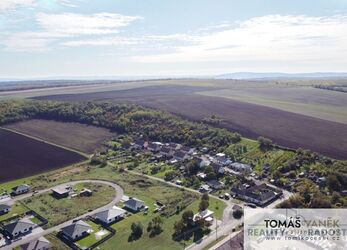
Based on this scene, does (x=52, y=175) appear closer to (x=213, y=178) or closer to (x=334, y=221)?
(x=213, y=178)

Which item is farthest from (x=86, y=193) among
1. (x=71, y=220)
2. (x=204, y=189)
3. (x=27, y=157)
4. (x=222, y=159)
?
(x=222, y=159)

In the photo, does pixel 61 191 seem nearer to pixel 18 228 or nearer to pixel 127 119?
pixel 18 228

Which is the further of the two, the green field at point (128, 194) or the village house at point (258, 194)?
the village house at point (258, 194)

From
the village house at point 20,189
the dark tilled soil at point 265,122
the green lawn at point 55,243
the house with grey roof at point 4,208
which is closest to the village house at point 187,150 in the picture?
the dark tilled soil at point 265,122

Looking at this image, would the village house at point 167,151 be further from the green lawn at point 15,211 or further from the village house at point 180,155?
the green lawn at point 15,211

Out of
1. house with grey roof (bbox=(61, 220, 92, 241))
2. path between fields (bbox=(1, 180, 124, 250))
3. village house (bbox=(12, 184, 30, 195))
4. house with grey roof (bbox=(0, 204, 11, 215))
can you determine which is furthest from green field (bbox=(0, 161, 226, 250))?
house with grey roof (bbox=(0, 204, 11, 215))

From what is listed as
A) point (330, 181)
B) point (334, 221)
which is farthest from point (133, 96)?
point (334, 221)

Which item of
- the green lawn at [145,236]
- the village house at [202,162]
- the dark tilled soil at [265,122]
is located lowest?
the green lawn at [145,236]
